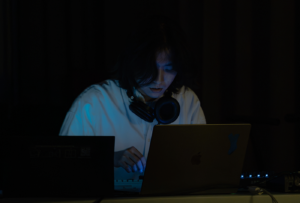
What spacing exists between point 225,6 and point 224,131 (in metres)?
1.74

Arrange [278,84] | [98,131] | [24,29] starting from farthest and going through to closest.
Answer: [278,84] → [24,29] → [98,131]

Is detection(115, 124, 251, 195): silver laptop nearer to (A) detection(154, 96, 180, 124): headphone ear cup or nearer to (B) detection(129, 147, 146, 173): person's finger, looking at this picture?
(B) detection(129, 147, 146, 173): person's finger

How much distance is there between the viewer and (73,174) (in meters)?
0.74

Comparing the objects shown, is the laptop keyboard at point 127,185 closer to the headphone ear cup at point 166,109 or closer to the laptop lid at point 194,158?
the laptop lid at point 194,158

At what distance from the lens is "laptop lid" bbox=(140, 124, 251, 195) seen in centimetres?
73

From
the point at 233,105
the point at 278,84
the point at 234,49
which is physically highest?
the point at 234,49

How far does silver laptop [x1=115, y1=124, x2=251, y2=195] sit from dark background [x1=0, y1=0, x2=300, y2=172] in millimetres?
1388

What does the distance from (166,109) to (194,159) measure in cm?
36

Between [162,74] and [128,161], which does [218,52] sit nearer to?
[162,74]

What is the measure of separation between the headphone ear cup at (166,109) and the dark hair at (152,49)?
222 millimetres

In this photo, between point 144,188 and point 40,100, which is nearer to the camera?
point 144,188

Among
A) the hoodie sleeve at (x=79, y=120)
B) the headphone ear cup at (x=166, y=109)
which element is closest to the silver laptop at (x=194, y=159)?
the headphone ear cup at (x=166, y=109)

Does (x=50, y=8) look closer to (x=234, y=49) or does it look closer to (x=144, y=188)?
(x=234, y=49)

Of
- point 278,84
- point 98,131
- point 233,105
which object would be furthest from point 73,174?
point 278,84
